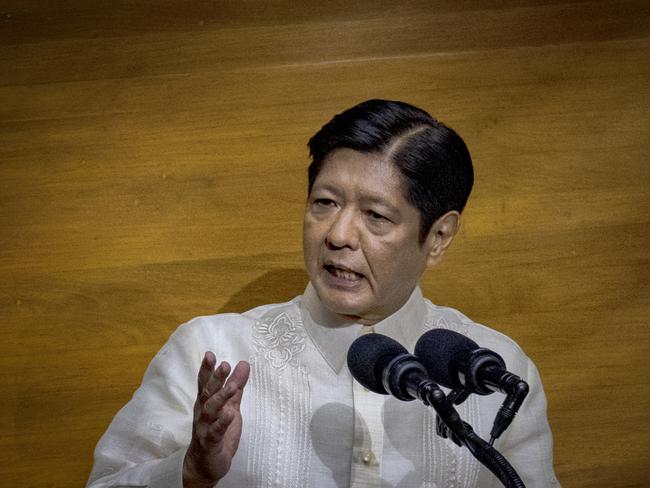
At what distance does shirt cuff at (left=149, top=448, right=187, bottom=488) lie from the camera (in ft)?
6.56

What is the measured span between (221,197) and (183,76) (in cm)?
32

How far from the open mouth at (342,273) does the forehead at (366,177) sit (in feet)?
0.49

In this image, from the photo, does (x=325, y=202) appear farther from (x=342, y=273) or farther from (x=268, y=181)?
(x=268, y=181)

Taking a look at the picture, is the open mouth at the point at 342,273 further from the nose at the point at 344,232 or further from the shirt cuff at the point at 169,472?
the shirt cuff at the point at 169,472

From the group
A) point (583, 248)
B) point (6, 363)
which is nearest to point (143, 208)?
point (6, 363)

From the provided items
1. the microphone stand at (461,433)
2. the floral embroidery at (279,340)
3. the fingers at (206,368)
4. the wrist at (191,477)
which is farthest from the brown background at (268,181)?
the microphone stand at (461,433)

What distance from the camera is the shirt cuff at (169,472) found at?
2000 mm

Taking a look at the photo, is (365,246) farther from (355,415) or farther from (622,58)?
Answer: (622,58)

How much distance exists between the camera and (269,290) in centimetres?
281

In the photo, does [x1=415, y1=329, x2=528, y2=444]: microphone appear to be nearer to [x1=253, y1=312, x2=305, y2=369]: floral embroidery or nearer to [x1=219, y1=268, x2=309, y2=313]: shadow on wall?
[x1=253, y1=312, x2=305, y2=369]: floral embroidery

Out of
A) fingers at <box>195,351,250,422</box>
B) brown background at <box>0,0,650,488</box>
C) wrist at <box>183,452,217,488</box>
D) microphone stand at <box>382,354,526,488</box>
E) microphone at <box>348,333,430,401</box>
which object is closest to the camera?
microphone stand at <box>382,354,526,488</box>

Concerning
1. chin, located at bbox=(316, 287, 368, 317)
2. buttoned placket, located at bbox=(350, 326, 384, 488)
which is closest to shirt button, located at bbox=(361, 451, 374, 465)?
buttoned placket, located at bbox=(350, 326, 384, 488)

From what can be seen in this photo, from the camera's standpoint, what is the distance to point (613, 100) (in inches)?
117

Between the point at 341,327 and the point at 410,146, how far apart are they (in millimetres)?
396
